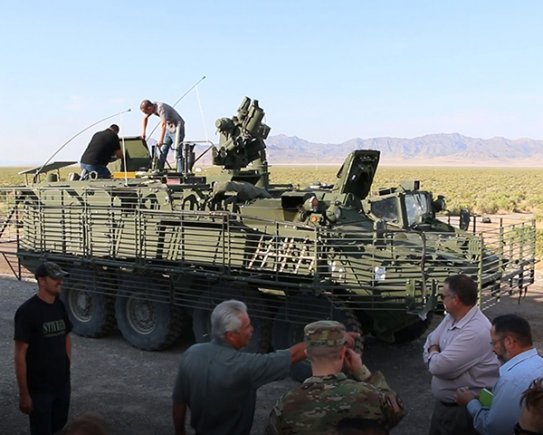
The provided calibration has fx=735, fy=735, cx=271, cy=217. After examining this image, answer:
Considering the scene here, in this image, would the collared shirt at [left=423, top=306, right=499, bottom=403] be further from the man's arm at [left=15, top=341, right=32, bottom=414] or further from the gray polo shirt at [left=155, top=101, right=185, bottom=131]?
the gray polo shirt at [left=155, top=101, right=185, bottom=131]

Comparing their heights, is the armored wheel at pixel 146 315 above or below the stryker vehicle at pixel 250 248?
below

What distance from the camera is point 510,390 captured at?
12.0 feet

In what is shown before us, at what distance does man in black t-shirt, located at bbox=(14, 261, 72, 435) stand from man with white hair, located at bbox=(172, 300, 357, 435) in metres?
1.58

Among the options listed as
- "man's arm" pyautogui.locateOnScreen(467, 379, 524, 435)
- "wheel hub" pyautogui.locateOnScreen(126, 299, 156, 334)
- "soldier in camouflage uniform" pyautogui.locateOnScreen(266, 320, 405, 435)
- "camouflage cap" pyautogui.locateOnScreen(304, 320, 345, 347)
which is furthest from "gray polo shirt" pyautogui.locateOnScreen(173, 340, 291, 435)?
"wheel hub" pyautogui.locateOnScreen(126, 299, 156, 334)

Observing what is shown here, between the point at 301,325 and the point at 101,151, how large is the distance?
15.6 feet

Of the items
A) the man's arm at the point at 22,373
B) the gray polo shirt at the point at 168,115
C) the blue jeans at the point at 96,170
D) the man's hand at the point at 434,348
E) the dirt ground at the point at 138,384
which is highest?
the gray polo shirt at the point at 168,115

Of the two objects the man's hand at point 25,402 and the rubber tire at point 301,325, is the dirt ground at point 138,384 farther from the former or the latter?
the man's hand at point 25,402

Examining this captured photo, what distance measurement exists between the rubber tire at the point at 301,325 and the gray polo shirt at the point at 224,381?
12.2ft

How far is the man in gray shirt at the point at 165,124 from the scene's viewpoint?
1160cm

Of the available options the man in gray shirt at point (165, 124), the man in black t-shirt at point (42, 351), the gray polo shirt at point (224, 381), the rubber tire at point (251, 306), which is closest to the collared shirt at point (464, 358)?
the gray polo shirt at point (224, 381)

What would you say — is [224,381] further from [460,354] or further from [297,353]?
[460,354]

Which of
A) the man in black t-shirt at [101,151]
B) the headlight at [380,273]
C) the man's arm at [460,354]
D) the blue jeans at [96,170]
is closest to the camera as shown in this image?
the man's arm at [460,354]

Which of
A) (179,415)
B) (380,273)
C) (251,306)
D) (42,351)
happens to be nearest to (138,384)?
(251,306)

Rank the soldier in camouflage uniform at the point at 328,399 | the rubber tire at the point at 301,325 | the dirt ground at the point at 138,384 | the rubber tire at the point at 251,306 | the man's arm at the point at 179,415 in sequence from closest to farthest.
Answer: the soldier in camouflage uniform at the point at 328,399 → the man's arm at the point at 179,415 → the dirt ground at the point at 138,384 → the rubber tire at the point at 301,325 → the rubber tire at the point at 251,306
